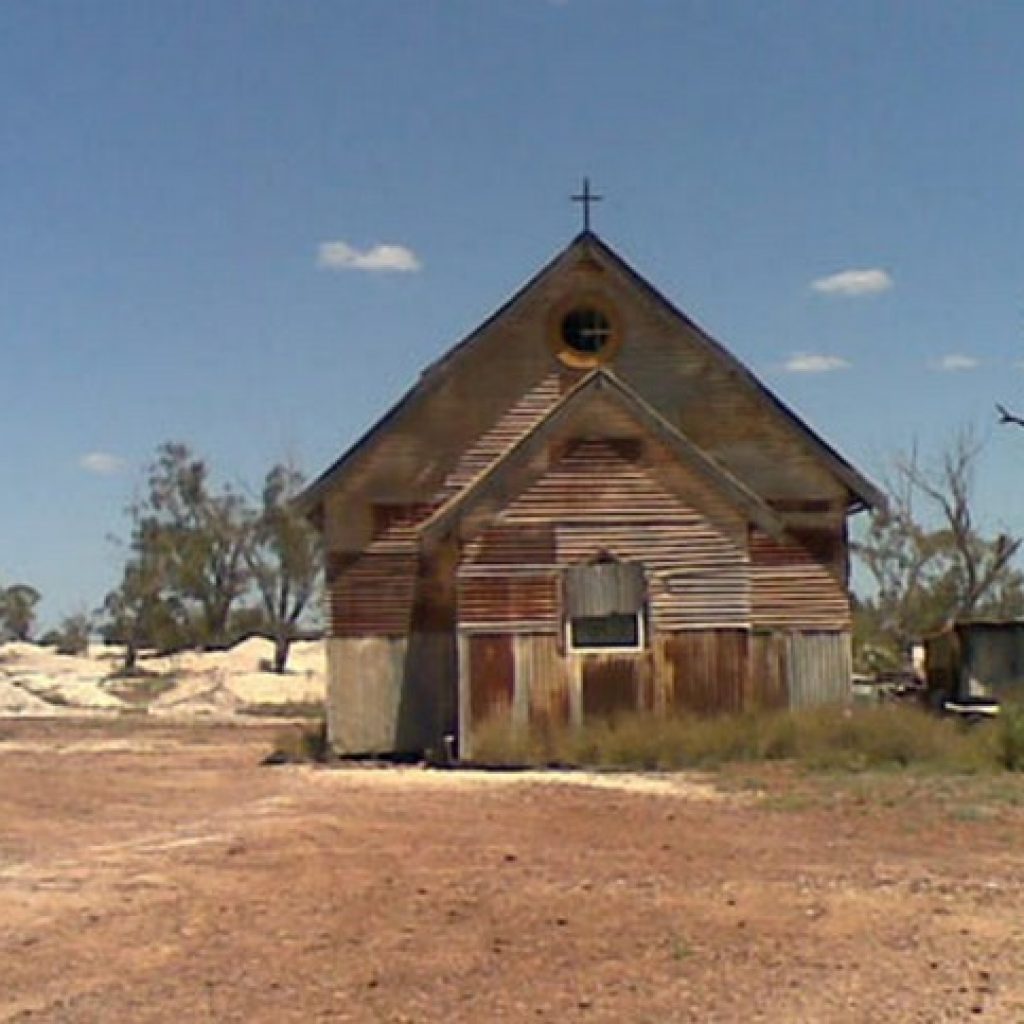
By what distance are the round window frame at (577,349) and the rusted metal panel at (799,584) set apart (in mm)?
4002

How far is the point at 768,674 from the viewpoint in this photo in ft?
93.1

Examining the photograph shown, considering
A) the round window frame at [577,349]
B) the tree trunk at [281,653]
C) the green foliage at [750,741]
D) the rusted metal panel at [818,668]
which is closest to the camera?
the green foliage at [750,741]

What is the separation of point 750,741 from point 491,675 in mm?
3738

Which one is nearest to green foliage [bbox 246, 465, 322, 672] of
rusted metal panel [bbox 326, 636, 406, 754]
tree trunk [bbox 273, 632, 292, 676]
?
tree trunk [bbox 273, 632, 292, 676]

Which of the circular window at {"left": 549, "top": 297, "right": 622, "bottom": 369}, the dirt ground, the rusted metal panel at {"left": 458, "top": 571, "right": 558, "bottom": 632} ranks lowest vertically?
the dirt ground

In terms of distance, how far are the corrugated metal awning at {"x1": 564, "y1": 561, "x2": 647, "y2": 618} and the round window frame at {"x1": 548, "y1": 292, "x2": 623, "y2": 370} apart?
414 centimetres

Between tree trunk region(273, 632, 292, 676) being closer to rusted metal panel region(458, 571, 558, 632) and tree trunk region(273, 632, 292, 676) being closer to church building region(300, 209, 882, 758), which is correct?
church building region(300, 209, 882, 758)

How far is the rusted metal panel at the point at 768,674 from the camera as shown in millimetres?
27891

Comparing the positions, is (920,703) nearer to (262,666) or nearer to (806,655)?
(806,655)

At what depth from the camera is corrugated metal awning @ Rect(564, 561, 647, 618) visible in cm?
2736

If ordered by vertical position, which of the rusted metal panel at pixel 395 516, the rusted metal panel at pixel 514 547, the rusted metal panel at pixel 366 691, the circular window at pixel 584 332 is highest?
the circular window at pixel 584 332

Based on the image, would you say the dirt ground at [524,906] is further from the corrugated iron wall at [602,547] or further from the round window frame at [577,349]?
the round window frame at [577,349]

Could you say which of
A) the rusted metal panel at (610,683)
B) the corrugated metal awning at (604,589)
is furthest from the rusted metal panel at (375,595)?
the rusted metal panel at (610,683)

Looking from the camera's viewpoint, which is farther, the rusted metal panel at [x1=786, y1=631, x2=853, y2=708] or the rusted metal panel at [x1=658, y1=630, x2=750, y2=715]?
Result: the rusted metal panel at [x1=786, y1=631, x2=853, y2=708]
